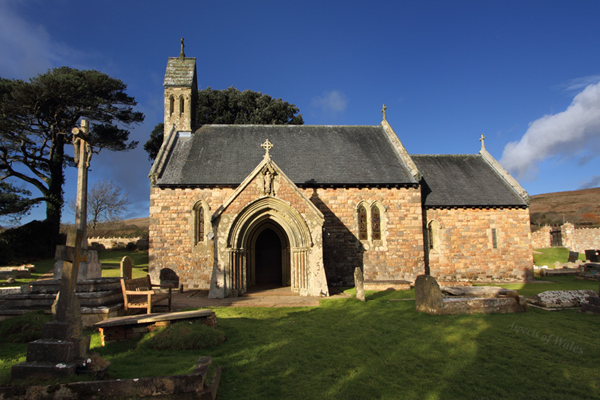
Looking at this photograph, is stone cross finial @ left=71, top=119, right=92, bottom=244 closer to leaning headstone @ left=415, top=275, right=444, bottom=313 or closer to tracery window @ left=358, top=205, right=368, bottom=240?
leaning headstone @ left=415, top=275, right=444, bottom=313

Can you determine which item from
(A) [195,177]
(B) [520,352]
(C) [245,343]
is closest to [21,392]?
(C) [245,343]

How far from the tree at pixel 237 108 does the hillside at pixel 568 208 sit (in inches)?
1593

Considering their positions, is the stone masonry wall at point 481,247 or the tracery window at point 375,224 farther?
the stone masonry wall at point 481,247

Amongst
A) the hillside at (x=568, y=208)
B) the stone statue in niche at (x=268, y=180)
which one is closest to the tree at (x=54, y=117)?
the stone statue in niche at (x=268, y=180)

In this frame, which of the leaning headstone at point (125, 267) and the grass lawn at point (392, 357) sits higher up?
the leaning headstone at point (125, 267)

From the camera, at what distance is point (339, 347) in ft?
23.4

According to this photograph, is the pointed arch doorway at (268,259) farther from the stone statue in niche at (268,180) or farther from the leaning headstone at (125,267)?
the leaning headstone at (125,267)

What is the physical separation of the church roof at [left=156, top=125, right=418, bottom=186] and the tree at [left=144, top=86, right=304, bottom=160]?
13441 millimetres

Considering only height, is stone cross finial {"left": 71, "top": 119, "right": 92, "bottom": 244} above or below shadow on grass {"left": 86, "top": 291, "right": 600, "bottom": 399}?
above

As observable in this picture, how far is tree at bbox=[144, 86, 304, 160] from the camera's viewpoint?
1412 inches

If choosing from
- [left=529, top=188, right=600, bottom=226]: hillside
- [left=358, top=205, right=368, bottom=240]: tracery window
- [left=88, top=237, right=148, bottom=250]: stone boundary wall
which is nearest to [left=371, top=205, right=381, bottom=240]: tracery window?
[left=358, top=205, right=368, bottom=240]: tracery window

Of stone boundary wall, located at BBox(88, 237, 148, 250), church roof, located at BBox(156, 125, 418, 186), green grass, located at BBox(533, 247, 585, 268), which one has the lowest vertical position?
green grass, located at BBox(533, 247, 585, 268)

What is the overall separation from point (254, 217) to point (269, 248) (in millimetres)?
4825

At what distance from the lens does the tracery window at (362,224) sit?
62.7 feet
